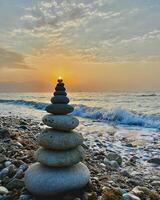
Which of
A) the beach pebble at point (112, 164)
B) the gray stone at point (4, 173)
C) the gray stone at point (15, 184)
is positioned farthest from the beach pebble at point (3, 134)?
the gray stone at point (15, 184)

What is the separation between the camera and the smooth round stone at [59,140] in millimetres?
6836

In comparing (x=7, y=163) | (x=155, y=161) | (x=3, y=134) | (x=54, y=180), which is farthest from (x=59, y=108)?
(x=155, y=161)

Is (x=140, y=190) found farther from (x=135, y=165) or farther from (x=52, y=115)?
(x=135, y=165)

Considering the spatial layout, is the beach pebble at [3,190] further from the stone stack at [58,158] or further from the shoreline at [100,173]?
the stone stack at [58,158]

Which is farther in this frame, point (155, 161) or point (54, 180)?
point (155, 161)

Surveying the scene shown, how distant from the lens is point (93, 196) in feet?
22.0

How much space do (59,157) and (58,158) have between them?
1.3 inches

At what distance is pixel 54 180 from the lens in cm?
657

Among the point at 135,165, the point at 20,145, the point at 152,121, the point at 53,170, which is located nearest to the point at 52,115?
Result: the point at 53,170

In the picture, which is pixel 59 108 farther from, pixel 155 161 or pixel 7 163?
pixel 155 161

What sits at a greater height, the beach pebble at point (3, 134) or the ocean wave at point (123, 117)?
the beach pebble at point (3, 134)

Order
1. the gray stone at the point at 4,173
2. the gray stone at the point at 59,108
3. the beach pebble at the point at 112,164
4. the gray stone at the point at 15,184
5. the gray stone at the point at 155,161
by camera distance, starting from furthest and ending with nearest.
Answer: the gray stone at the point at 155,161 < the beach pebble at the point at 112,164 < the gray stone at the point at 4,173 < the gray stone at the point at 15,184 < the gray stone at the point at 59,108

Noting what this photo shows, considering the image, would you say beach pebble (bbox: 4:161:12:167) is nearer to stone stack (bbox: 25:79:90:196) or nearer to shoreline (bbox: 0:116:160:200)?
shoreline (bbox: 0:116:160:200)

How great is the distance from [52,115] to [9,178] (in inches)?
75.9
